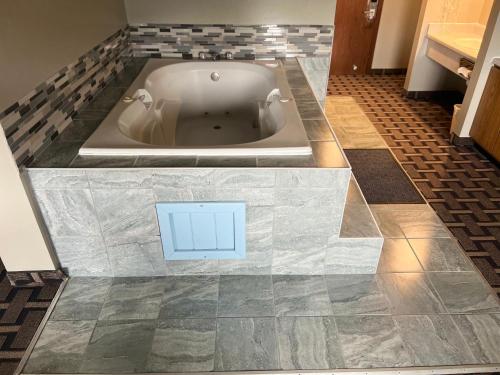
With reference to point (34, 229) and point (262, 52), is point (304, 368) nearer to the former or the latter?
point (34, 229)

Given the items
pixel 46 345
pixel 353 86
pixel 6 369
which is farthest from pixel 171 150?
pixel 353 86

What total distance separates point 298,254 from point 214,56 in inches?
69.9

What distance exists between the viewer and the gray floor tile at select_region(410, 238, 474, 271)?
1765 mm

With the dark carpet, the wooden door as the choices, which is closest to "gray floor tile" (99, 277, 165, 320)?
the dark carpet

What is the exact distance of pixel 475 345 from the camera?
55.4 inches

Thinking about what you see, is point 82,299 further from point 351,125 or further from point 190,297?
point 351,125

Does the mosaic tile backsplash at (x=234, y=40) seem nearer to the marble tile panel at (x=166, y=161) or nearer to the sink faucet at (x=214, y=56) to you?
the sink faucet at (x=214, y=56)

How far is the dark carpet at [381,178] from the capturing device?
226cm

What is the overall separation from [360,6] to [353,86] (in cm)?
93

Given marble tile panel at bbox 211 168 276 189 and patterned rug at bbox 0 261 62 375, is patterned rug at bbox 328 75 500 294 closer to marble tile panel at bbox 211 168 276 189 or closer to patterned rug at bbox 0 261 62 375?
marble tile panel at bbox 211 168 276 189

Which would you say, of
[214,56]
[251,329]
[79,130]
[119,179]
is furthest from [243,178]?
[214,56]

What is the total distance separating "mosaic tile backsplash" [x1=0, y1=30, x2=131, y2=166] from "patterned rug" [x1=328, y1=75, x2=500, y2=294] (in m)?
2.00

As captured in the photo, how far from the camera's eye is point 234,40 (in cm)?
278

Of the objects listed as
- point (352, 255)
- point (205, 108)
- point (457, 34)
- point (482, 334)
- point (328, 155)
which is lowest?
point (482, 334)
